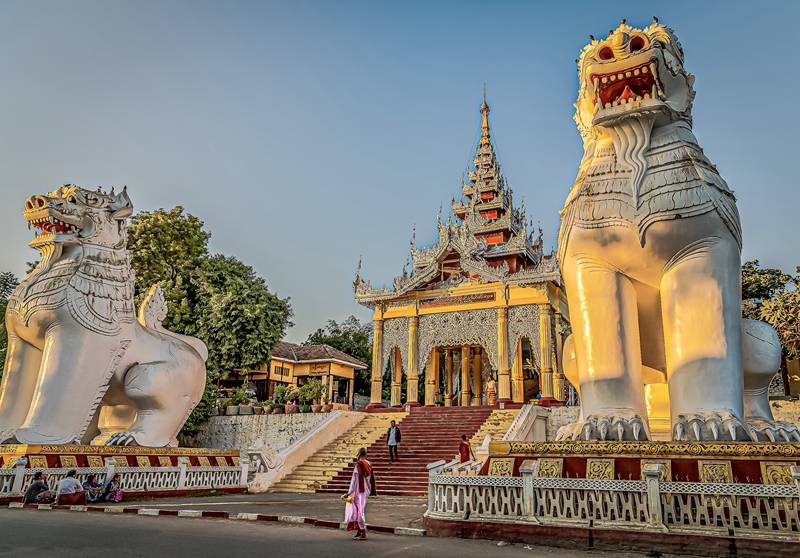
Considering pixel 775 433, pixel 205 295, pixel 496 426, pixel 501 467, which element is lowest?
pixel 501 467

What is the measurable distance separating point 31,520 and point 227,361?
44.0 ft

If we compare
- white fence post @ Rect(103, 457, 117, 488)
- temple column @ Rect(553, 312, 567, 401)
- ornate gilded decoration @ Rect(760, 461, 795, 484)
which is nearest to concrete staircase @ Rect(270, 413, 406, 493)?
white fence post @ Rect(103, 457, 117, 488)

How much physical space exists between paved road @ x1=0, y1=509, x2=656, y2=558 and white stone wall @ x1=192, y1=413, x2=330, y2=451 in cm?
1127

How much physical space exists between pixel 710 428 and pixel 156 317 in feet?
28.6

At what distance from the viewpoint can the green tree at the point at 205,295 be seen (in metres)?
18.7

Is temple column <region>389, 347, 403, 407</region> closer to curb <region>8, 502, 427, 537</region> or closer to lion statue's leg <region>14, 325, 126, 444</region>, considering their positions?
lion statue's leg <region>14, 325, 126, 444</region>

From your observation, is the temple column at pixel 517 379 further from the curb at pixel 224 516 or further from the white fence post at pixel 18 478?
the white fence post at pixel 18 478

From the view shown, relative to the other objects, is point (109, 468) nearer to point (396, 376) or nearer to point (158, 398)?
point (158, 398)

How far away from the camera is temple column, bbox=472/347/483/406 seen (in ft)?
78.0

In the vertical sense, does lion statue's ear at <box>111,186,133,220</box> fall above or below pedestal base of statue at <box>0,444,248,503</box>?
above

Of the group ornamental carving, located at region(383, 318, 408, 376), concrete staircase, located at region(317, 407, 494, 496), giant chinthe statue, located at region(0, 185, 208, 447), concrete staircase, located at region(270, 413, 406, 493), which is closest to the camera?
giant chinthe statue, located at region(0, 185, 208, 447)

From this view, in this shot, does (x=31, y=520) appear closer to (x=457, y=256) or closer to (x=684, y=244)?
(x=684, y=244)

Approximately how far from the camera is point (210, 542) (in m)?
4.29

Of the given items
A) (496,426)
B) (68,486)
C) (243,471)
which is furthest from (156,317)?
(496,426)
